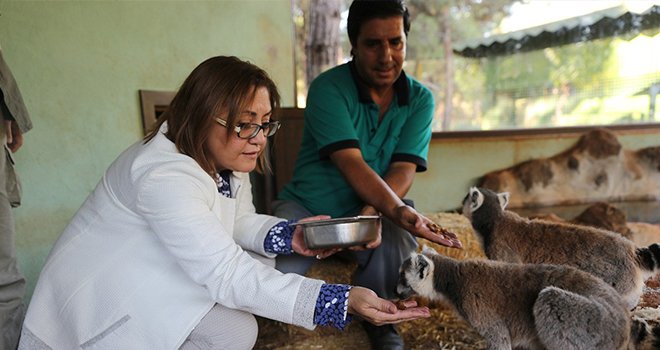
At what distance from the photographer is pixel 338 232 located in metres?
2.47

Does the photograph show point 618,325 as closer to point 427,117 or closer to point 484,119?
point 427,117

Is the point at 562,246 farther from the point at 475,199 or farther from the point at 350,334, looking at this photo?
the point at 350,334

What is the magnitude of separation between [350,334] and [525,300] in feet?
3.76

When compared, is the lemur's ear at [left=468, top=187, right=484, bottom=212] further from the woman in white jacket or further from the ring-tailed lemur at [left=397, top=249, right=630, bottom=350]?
the woman in white jacket

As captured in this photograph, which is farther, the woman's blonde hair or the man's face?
the man's face

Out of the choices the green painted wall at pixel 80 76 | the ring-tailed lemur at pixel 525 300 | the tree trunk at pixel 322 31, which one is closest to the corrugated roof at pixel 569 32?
the tree trunk at pixel 322 31

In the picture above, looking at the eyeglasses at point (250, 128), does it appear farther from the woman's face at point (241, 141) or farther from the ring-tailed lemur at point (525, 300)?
the ring-tailed lemur at point (525, 300)

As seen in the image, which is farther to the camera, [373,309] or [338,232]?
[338,232]

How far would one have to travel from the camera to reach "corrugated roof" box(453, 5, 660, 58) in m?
6.06

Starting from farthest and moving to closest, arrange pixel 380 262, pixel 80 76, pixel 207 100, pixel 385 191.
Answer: pixel 80 76 → pixel 380 262 → pixel 385 191 → pixel 207 100

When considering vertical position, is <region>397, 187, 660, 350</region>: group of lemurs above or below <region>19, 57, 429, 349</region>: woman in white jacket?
below

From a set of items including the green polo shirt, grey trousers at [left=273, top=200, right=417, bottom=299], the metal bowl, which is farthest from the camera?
the green polo shirt

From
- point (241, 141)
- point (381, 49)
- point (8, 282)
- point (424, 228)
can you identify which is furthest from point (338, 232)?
point (8, 282)

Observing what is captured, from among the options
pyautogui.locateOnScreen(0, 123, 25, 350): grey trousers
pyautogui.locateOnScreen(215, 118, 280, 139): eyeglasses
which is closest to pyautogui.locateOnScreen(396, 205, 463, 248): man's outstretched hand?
pyautogui.locateOnScreen(215, 118, 280, 139): eyeglasses
